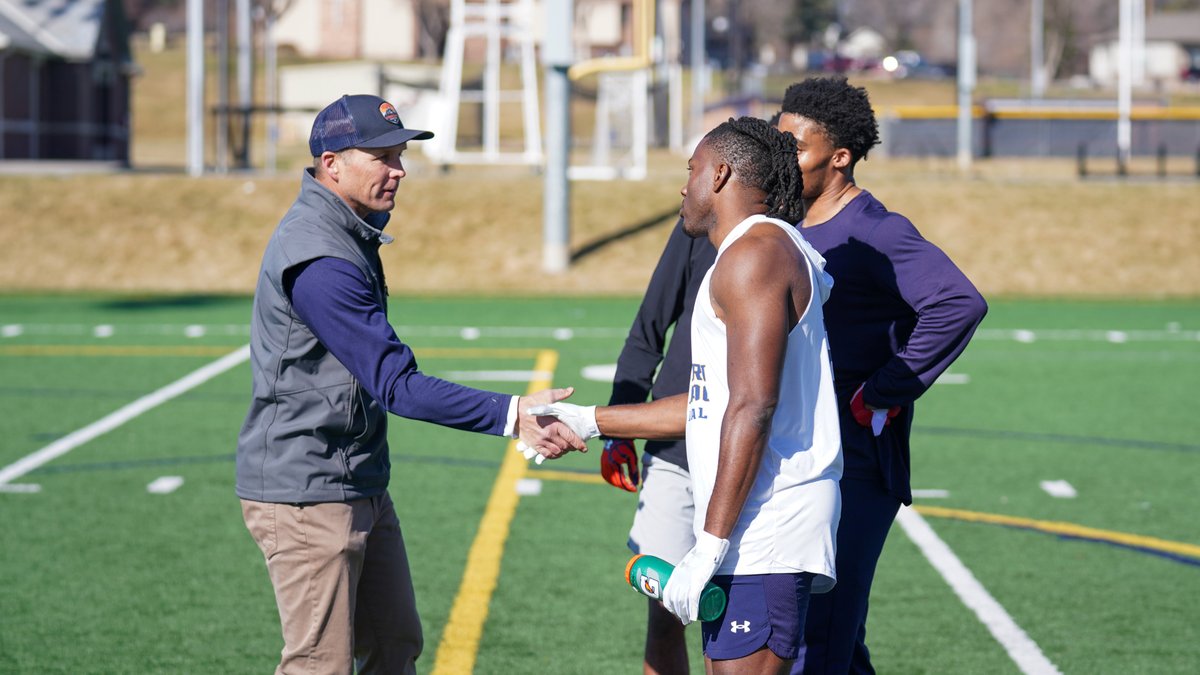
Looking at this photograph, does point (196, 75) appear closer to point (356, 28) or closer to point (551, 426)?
point (551, 426)

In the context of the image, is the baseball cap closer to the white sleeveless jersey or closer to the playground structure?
the white sleeveless jersey

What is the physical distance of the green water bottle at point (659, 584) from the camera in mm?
3596

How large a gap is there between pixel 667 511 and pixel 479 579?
241cm

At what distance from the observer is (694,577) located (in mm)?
3568

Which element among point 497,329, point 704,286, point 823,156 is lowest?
point 497,329

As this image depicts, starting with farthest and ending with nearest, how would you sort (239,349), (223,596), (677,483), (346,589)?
(239,349), (223,596), (677,483), (346,589)

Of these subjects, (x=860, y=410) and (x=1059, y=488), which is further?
(x=1059, y=488)

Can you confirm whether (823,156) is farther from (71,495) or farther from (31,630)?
(71,495)

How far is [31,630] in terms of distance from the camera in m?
6.31

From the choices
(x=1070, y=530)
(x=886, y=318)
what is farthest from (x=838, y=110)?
(x=1070, y=530)

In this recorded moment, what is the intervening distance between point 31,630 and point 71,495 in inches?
108

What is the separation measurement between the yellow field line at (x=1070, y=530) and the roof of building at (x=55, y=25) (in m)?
31.8

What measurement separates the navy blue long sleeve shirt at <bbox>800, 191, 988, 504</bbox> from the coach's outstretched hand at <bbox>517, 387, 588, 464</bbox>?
2.75 ft

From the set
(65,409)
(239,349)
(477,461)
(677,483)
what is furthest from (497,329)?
(677,483)
